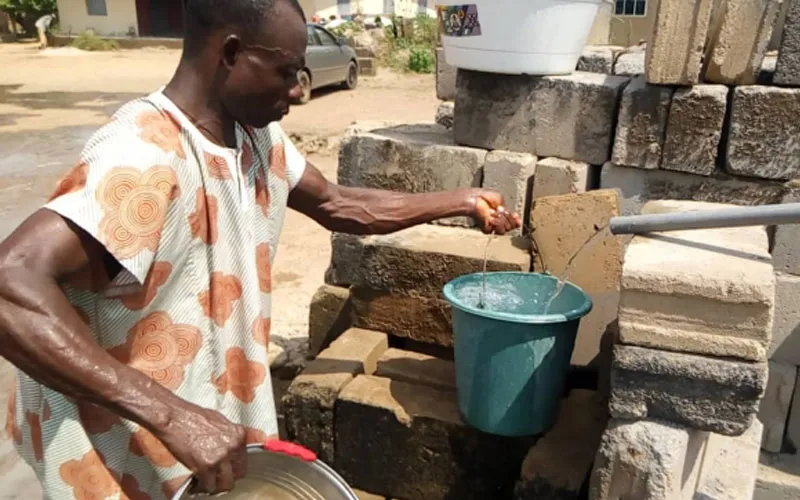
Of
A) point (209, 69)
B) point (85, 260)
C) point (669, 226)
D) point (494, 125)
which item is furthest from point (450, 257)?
point (85, 260)

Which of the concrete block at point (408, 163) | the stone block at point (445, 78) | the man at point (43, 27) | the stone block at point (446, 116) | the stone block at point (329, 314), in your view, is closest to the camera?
the concrete block at point (408, 163)

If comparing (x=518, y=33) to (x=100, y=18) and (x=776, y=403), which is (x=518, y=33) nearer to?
(x=776, y=403)

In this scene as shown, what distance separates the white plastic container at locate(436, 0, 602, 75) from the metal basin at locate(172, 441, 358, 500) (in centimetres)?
223

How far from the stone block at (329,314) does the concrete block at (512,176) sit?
103cm

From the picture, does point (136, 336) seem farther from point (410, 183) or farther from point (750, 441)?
point (750, 441)

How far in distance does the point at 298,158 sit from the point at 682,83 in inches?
66.9

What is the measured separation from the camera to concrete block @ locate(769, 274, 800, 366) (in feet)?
11.0

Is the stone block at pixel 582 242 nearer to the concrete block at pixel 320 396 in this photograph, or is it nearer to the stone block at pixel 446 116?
the concrete block at pixel 320 396

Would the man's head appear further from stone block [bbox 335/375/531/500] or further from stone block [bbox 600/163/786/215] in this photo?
stone block [bbox 600/163/786/215]

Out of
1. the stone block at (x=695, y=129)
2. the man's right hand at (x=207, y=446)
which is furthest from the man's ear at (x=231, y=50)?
the stone block at (x=695, y=129)

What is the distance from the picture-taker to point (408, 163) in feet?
12.3

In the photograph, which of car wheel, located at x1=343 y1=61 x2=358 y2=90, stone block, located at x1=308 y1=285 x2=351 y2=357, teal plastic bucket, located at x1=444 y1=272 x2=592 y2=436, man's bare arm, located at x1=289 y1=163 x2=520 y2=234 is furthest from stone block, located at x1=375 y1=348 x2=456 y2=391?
car wheel, located at x1=343 y1=61 x2=358 y2=90

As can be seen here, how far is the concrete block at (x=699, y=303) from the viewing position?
217 cm

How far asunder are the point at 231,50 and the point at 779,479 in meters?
3.10
